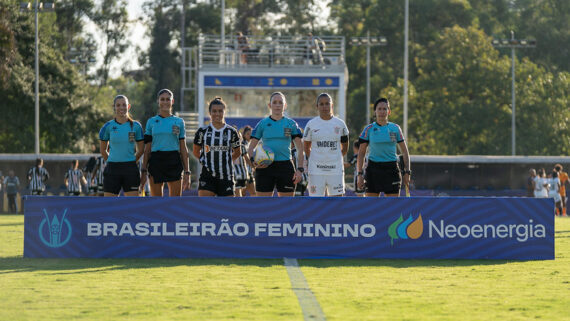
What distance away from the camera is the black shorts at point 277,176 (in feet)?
42.8

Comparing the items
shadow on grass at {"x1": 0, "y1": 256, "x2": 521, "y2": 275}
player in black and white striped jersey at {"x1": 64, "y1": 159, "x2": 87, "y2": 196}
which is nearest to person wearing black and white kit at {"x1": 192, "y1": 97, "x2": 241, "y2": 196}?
shadow on grass at {"x1": 0, "y1": 256, "x2": 521, "y2": 275}

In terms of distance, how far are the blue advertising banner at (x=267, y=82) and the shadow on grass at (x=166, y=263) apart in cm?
2896

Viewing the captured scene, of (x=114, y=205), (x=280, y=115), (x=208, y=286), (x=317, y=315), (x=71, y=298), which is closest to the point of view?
(x=317, y=315)

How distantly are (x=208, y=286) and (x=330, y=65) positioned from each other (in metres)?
32.5

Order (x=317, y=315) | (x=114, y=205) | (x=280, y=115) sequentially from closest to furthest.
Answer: (x=317, y=315) → (x=114, y=205) → (x=280, y=115)

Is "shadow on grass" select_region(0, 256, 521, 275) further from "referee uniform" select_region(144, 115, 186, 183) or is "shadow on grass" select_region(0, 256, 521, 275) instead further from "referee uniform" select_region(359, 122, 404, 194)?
"referee uniform" select_region(144, 115, 186, 183)

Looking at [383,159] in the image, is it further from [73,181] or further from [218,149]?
[73,181]

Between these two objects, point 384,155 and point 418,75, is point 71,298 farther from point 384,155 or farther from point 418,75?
point 418,75

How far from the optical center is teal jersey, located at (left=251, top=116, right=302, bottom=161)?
13.0 m

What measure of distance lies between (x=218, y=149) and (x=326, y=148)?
1.48 meters

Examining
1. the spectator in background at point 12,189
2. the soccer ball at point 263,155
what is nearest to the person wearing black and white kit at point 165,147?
the soccer ball at point 263,155

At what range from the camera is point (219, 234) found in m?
11.9

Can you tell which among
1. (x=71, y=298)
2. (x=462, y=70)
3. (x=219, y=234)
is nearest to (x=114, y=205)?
(x=219, y=234)

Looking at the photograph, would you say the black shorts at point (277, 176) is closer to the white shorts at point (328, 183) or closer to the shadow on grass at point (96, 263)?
the white shorts at point (328, 183)
